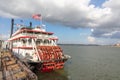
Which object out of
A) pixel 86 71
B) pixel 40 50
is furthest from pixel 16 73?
pixel 86 71

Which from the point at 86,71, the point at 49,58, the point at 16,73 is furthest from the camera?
the point at 86,71

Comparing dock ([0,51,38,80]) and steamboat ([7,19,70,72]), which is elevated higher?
steamboat ([7,19,70,72])

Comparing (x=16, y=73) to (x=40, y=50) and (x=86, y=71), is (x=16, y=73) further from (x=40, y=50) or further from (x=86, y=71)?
(x=86, y=71)

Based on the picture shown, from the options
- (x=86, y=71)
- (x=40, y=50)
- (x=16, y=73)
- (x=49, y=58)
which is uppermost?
(x=40, y=50)

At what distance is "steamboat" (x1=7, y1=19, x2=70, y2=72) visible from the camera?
92.3 feet

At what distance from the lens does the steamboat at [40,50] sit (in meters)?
28.1

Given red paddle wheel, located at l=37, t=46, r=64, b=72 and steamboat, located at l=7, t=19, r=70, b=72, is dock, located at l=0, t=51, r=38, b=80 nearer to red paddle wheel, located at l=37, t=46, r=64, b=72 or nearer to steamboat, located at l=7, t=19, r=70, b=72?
steamboat, located at l=7, t=19, r=70, b=72

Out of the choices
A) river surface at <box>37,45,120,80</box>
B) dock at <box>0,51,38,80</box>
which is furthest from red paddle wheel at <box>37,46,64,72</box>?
dock at <box>0,51,38,80</box>

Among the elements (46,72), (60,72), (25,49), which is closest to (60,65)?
(60,72)

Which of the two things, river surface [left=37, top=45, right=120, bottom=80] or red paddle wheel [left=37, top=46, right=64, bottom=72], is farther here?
river surface [left=37, top=45, right=120, bottom=80]

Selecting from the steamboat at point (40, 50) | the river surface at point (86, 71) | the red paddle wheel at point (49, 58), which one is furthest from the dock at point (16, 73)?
the river surface at point (86, 71)

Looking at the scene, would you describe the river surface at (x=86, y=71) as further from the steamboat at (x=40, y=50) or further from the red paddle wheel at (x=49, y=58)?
the steamboat at (x=40, y=50)

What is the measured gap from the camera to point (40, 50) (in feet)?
98.5

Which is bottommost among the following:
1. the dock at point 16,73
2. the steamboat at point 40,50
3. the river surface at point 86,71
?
the river surface at point 86,71
